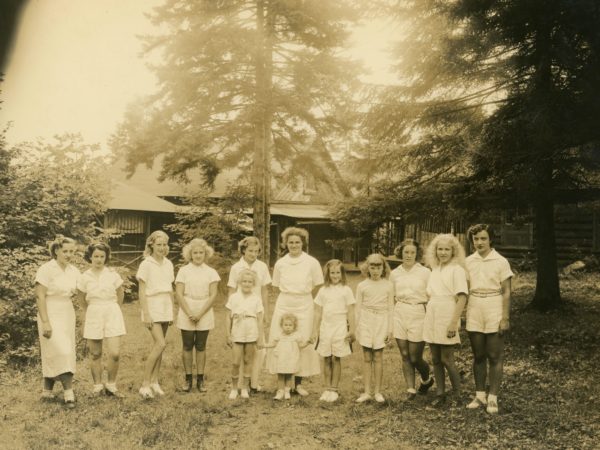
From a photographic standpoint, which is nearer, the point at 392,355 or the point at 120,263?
the point at 392,355

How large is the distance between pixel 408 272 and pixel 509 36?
15.7 feet

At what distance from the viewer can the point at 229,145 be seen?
13.6m

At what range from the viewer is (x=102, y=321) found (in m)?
5.84

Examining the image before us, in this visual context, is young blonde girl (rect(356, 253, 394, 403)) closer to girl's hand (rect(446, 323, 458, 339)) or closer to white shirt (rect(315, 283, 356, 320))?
white shirt (rect(315, 283, 356, 320))

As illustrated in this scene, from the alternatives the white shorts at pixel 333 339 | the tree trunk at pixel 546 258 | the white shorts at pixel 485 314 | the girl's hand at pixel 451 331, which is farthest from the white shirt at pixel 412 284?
the tree trunk at pixel 546 258

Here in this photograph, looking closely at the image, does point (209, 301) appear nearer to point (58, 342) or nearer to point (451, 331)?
point (58, 342)

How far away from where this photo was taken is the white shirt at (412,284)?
5793 millimetres

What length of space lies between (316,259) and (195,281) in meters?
4.20

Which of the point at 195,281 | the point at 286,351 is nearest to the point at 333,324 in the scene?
the point at 286,351

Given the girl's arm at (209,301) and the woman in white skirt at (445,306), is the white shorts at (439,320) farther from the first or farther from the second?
the girl's arm at (209,301)

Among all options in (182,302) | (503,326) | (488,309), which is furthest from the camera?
(182,302)

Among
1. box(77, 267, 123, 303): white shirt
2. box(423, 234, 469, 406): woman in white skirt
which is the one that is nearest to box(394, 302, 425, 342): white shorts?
box(423, 234, 469, 406): woman in white skirt

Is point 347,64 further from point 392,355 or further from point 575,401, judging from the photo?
point 575,401

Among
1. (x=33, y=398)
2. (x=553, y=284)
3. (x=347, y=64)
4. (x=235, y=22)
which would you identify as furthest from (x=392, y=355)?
(x=235, y=22)
